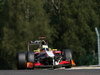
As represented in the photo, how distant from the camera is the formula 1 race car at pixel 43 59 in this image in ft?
66.1

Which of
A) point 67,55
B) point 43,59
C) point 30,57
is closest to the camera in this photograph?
point 30,57

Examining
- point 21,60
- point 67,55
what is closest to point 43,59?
point 67,55

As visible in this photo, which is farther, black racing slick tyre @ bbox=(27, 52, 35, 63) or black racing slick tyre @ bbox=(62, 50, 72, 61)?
black racing slick tyre @ bbox=(62, 50, 72, 61)

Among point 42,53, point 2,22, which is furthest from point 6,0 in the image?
point 42,53

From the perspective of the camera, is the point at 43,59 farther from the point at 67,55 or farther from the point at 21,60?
the point at 21,60

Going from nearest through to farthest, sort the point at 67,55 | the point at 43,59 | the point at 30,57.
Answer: the point at 30,57 → the point at 67,55 → the point at 43,59

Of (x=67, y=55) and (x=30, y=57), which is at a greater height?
(x=67, y=55)

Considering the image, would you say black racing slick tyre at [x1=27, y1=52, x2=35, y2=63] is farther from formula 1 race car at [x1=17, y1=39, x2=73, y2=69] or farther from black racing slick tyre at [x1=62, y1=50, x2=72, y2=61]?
black racing slick tyre at [x1=62, y1=50, x2=72, y2=61]

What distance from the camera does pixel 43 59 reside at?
2130 cm

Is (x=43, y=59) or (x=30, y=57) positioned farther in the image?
(x=43, y=59)

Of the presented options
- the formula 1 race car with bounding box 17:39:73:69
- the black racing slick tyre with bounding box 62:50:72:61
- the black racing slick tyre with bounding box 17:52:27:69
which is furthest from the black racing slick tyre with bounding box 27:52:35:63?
the black racing slick tyre with bounding box 62:50:72:61

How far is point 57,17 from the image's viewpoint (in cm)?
4794

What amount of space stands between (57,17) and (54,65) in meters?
27.6

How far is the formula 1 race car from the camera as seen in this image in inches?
793
